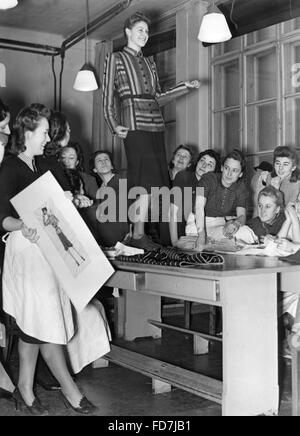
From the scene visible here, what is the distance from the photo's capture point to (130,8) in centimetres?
577

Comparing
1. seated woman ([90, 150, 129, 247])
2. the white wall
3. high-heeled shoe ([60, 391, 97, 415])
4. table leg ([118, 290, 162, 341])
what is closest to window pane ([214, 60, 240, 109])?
seated woman ([90, 150, 129, 247])

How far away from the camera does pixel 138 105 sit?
339 cm

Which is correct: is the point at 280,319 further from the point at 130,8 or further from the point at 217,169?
the point at 130,8

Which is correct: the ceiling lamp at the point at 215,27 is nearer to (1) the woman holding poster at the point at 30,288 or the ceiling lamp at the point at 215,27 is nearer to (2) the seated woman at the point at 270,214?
(2) the seated woman at the point at 270,214

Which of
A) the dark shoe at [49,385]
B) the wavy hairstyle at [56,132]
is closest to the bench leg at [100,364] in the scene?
the dark shoe at [49,385]

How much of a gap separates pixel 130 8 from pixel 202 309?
3071 millimetres

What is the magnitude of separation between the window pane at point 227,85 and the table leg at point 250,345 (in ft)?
10.8

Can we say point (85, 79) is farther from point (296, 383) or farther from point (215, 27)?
point (296, 383)

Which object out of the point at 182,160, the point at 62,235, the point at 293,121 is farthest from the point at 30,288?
the point at 293,121

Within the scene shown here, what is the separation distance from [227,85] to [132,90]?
2227 millimetres

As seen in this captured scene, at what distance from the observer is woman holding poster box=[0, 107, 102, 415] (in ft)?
7.54

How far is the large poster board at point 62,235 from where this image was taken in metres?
2.30

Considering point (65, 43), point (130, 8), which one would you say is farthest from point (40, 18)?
point (130, 8)
